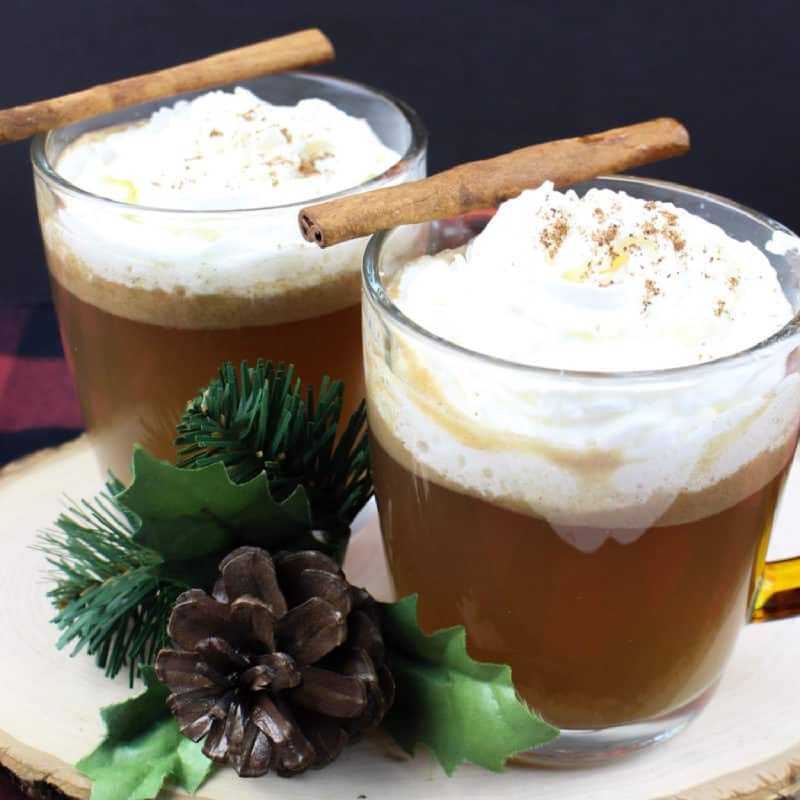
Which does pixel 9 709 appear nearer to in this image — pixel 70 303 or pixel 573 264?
pixel 70 303

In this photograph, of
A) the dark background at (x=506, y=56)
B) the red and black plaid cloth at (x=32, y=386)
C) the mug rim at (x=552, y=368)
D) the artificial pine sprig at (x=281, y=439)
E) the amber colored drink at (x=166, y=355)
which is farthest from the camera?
the dark background at (x=506, y=56)

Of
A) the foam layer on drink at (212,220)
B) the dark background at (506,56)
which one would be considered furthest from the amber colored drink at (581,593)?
the dark background at (506,56)

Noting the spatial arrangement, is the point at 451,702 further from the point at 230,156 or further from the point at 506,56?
the point at 506,56

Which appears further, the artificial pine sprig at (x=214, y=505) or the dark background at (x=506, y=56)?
the dark background at (x=506, y=56)

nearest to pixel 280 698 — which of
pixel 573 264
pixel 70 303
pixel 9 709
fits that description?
pixel 9 709

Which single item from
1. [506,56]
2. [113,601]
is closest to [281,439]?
[113,601]

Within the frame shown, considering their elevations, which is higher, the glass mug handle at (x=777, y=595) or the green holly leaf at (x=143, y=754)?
the glass mug handle at (x=777, y=595)

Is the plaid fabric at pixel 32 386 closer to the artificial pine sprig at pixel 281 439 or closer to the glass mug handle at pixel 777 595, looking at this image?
the artificial pine sprig at pixel 281 439
